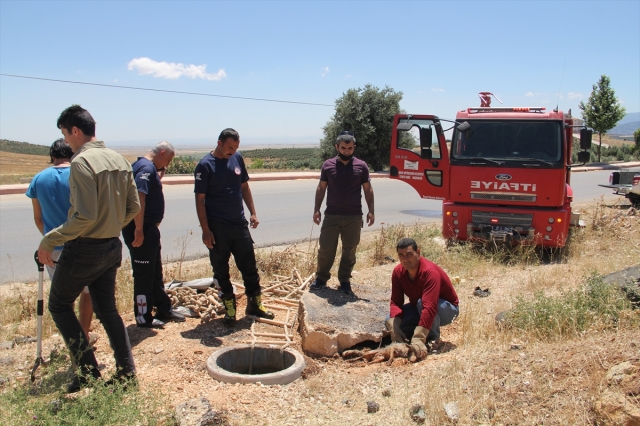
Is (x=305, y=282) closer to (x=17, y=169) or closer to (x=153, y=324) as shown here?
(x=153, y=324)

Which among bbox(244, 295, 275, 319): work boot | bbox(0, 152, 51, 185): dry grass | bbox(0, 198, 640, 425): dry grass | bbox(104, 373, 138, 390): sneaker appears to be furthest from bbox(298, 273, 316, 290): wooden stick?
bbox(0, 152, 51, 185): dry grass

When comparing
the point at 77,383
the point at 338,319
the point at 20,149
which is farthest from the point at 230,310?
the point at 20,149

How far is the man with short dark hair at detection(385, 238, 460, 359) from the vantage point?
190 inches

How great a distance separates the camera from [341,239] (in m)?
6.13

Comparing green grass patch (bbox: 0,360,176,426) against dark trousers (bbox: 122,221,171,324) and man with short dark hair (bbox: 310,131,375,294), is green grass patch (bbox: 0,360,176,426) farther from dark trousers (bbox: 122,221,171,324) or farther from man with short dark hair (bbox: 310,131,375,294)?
man with short dark hair (bbox: 310,131,375,294)

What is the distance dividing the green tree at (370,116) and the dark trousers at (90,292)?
2492cm

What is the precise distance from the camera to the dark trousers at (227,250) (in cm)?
527

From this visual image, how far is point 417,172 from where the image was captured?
347 inches

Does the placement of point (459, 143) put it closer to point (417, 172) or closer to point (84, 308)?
point (417, 172)

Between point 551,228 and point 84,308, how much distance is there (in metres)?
6.52

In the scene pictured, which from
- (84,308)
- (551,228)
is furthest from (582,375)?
(551,228)

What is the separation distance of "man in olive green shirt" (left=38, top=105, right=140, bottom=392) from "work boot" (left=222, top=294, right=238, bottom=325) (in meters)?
1.54

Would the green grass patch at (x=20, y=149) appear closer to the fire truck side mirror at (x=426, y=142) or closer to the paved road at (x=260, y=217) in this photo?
the paved road at (x=260, y=217)

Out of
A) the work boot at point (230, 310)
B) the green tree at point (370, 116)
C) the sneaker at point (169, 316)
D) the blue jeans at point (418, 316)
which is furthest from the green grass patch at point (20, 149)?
the blue jeans at point (418, 316)
